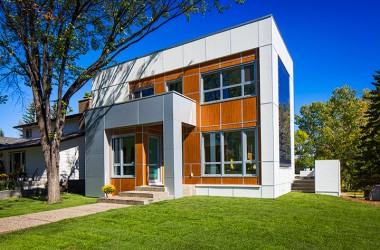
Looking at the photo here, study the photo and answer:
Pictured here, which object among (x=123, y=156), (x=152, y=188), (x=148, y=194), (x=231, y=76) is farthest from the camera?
(x=123, y=156)

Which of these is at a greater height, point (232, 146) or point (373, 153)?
point (232, 146)

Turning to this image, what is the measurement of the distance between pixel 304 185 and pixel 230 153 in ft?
17.3

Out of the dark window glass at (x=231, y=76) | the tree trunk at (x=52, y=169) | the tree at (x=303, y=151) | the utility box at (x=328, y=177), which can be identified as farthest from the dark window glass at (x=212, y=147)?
the tree at (x=303, y=151)

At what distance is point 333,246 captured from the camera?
21.0 ft

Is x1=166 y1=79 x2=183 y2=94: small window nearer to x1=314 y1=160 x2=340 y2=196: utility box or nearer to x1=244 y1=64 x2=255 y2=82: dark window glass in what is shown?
x1=244 y1=64 x2=255 y2=82: dark window glass

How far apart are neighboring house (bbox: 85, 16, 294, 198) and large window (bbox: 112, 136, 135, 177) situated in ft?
0.17

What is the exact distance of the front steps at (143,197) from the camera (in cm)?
1315

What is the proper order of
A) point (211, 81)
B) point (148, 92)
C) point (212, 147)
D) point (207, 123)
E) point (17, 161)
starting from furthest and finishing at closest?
point (17, 161)
point (148, 92)
point (211, 81)
point (207, 123)
point (212, 147)

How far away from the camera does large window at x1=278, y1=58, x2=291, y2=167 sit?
1583 centimetres

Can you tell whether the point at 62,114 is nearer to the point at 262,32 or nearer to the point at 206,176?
the point at 206,176

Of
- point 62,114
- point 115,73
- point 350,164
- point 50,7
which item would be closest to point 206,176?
point 62,114

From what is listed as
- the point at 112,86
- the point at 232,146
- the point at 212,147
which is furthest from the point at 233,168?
the point at 112,86

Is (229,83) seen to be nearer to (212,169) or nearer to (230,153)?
(230,153)

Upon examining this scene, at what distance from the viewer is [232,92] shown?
15.3m
